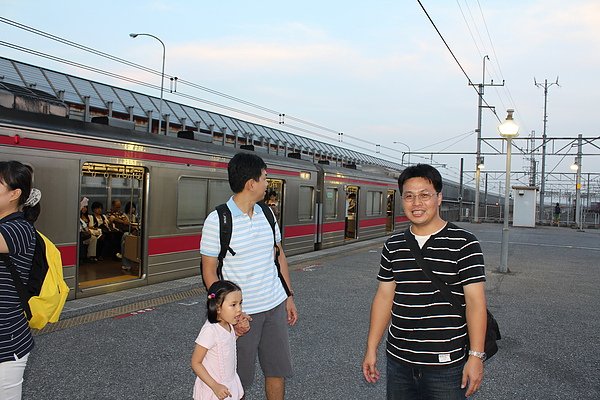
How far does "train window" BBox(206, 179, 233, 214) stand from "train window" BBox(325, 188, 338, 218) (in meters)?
4.97

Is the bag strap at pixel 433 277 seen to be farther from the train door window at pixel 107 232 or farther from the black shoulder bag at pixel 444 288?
the train door window at pixel 107 232

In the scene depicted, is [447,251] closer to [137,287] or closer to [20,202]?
[20,202]

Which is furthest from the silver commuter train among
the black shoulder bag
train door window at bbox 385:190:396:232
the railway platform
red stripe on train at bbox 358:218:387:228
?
train door window at bbox 385:190:396:232

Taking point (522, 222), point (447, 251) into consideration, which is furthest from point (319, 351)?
point (522, 222)

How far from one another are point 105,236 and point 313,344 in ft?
21.2

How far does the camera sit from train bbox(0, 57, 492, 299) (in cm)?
647

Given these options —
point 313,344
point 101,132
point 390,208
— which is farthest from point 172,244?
point 390,208

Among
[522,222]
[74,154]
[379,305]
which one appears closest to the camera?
[379,305]

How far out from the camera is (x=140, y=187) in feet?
27.5

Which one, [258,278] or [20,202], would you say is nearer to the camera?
[20,202]

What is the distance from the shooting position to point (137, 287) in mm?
7801

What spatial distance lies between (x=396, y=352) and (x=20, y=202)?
202cm

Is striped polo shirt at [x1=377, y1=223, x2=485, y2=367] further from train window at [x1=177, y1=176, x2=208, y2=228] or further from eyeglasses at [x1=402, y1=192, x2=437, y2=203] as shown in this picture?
train window at [x1=177, y1=176, x2=208, y2=228]

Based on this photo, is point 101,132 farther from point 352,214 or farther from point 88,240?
point 352,214
